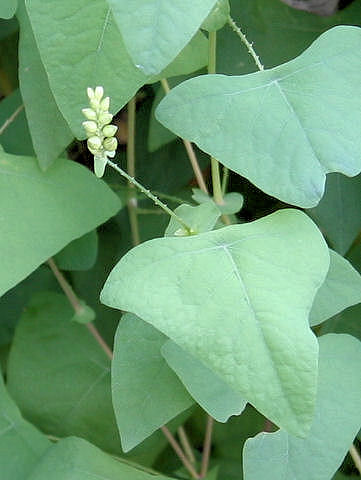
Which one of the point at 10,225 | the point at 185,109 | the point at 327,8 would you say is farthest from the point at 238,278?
the point at 327,8

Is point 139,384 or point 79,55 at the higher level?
point 79,55

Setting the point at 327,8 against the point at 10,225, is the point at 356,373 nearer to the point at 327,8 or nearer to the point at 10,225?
the point at 10,225

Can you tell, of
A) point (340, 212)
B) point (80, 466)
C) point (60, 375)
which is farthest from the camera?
point (60, 375)

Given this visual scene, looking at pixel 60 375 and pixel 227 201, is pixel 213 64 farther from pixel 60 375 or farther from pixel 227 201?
pixel 60 375

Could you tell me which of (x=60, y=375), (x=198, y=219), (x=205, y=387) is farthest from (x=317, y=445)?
(x=60, y=375)

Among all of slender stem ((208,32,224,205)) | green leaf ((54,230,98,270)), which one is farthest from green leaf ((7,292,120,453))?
slender stem ((208,32,224,205))

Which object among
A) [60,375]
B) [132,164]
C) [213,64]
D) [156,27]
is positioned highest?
[156,27]

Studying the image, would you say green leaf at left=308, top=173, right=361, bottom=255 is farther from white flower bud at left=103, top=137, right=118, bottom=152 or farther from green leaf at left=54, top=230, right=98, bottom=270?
Answer: white flower bud at left=103, top=137, right=118, bottom=152
